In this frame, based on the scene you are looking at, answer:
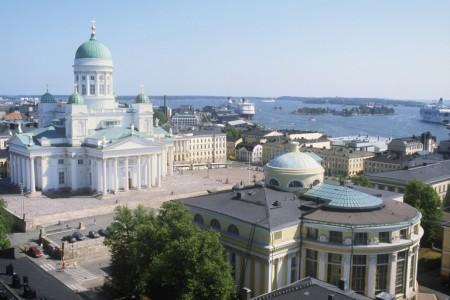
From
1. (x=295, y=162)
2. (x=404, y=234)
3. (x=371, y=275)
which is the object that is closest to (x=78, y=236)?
(x=295, y=162)

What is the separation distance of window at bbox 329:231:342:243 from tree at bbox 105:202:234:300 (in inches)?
382

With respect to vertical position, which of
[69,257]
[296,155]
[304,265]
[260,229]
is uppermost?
[296,155]

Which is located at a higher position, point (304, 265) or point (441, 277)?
point (304, 265)

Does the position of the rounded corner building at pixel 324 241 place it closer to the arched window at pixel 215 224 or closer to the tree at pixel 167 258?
the arched window at pixel 215 224

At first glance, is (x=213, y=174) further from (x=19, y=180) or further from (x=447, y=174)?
(x=447, y=174)

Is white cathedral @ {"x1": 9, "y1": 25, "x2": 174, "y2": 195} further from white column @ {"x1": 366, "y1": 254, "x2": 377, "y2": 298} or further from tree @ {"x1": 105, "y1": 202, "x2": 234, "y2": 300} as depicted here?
white column @ {"x1": 366, "y1": 254, "x2": 377, "y2": 298}

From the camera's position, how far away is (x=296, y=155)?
49.9 meters

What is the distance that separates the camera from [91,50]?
84.6 m

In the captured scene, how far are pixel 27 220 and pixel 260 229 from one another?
3391 cm

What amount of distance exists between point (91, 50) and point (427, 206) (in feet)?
196

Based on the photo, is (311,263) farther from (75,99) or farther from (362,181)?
(75,99)

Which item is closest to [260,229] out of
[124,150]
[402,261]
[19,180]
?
[402,261]

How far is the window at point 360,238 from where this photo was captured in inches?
1510

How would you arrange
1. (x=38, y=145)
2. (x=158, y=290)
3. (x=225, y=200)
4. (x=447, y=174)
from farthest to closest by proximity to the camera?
(x=38, y=145), (x=447, y=174), (x=225, y=200), (x=158, y=290)
